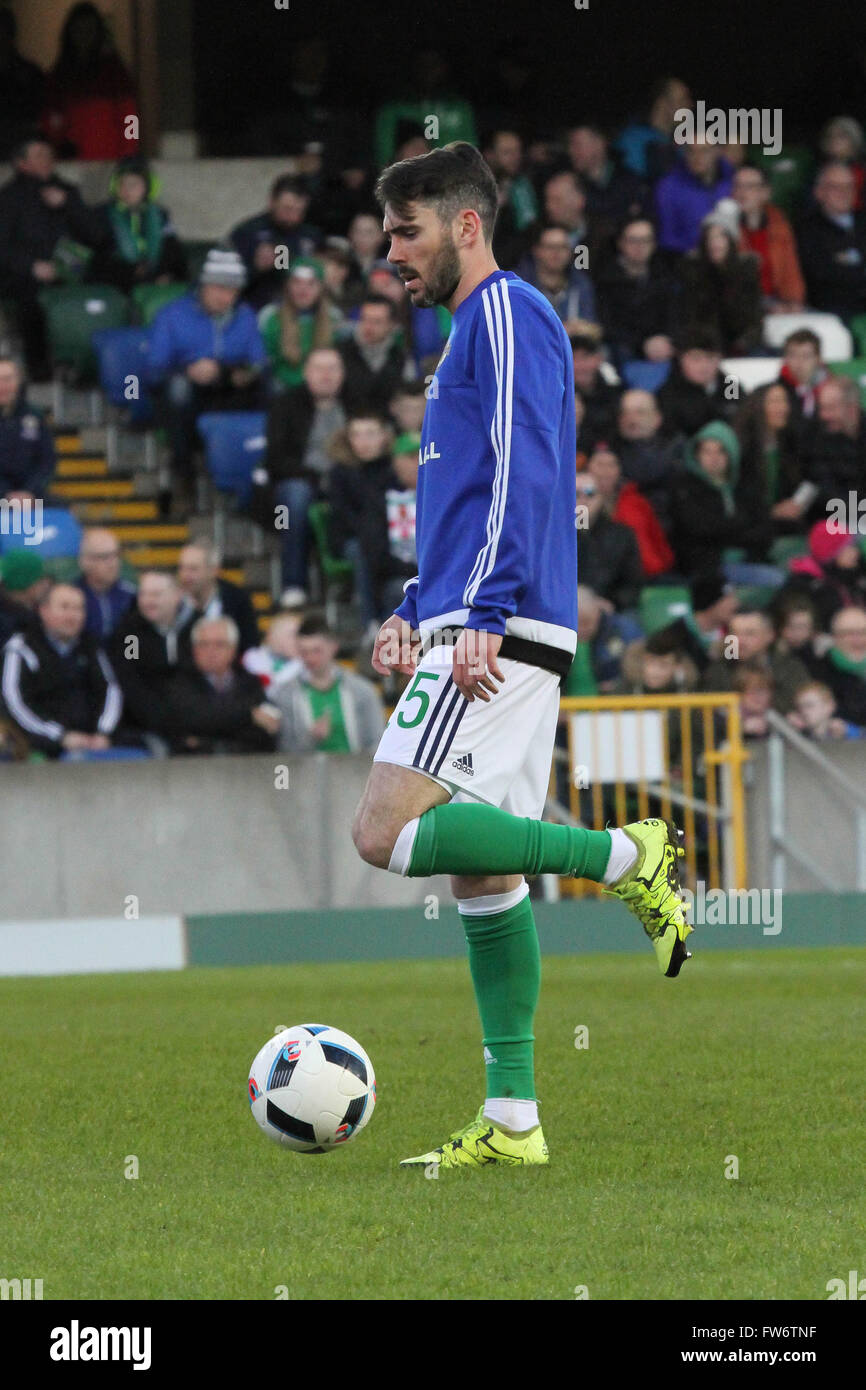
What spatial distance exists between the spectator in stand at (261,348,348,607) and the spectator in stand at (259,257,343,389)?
1.76 feet

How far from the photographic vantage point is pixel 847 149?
1841 centimetres

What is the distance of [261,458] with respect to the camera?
50.9ft

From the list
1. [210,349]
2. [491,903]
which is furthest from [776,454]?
[491,903]

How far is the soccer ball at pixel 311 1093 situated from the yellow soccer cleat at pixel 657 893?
78cm

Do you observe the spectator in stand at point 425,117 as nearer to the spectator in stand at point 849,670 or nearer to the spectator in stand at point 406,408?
the spectator in stand at point 406,408

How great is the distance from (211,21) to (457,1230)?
17292 millimetres

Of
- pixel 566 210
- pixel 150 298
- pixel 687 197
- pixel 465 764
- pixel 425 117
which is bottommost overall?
pixel 465 764

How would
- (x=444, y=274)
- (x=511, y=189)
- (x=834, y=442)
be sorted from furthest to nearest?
(x=511, y=189)
(x=834, y=442)
(x=444, y=274)

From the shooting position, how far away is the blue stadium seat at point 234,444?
15.6 meters

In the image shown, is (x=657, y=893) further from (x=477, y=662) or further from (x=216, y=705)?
(x=216, y=705)

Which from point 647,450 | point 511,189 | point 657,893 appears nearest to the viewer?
point 657,893

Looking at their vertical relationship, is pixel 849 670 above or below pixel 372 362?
below

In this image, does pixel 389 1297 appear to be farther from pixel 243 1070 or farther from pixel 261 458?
pixel 261 458

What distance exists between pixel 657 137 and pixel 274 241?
3.52 metres
